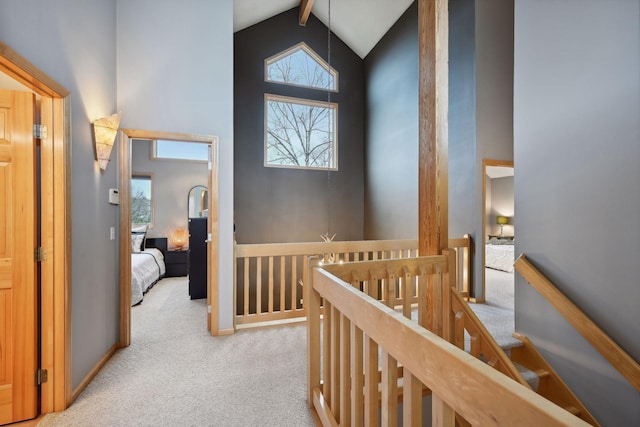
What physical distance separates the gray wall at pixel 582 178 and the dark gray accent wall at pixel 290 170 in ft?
11.3

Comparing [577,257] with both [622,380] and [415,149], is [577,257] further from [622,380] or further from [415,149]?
[415,149]

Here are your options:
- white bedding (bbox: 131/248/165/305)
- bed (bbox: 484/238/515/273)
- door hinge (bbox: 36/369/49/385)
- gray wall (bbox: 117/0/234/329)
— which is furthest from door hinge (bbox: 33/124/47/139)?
bed (bbox: 484/238/515/273)

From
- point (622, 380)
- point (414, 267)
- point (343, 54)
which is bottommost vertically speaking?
point (622, 380)

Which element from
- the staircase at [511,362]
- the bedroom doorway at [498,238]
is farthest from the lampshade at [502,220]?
the staircase at [511,362]

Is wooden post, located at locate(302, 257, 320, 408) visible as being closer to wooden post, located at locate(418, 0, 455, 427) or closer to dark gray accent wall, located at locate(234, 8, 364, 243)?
wooden post, located at locate(418, 0, 455, 427)

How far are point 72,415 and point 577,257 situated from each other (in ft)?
11.9

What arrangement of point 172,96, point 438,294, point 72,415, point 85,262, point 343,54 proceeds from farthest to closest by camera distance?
point 343,54
point 172,96
point 438,294
point 85,262
point 72,415

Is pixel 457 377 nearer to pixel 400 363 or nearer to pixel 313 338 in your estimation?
pixel 400 363

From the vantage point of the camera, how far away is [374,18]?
16.5 feet

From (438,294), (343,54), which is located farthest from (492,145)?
(343,54)

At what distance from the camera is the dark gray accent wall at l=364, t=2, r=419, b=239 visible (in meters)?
4.46

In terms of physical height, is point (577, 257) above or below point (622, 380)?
above

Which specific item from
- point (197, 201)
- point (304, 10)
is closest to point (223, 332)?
point (197, 201)

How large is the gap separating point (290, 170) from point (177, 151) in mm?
2840
